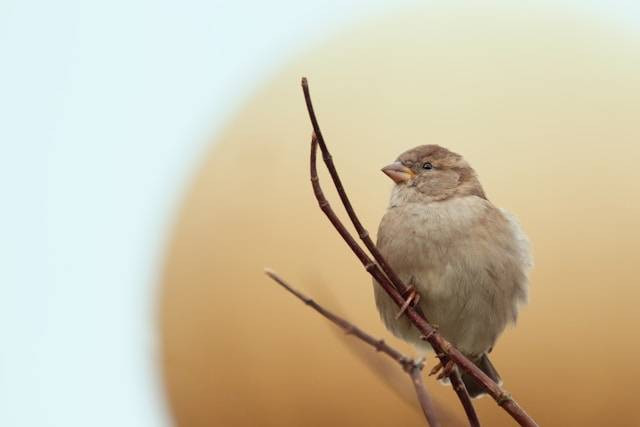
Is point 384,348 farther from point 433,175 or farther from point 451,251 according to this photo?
point 433,175

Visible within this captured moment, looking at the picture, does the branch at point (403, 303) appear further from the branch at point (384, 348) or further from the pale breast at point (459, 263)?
the pale breast at point (459, 263)

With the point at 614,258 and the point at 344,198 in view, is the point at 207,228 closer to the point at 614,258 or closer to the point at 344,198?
the point at 614,258

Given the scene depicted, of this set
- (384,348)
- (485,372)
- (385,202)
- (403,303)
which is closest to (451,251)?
(385,202)

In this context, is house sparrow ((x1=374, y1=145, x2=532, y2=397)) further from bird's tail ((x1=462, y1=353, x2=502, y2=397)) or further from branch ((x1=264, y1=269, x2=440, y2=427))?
branch ((x1=264, y1=269, x2=440, y2=427))

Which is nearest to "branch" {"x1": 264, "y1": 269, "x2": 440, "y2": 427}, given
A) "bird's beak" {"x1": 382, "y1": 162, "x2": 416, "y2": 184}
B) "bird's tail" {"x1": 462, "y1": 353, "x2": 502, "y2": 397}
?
"bird's beak" {"x1": 382, "y1": 162, "x2": 416, "y2": 184}

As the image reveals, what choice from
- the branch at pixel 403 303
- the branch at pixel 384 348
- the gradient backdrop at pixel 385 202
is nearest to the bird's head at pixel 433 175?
the gradient backdrop at pixel 385 202

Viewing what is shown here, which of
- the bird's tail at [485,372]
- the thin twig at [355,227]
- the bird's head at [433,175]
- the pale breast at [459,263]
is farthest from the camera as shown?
the bird's tail at [485,372]
